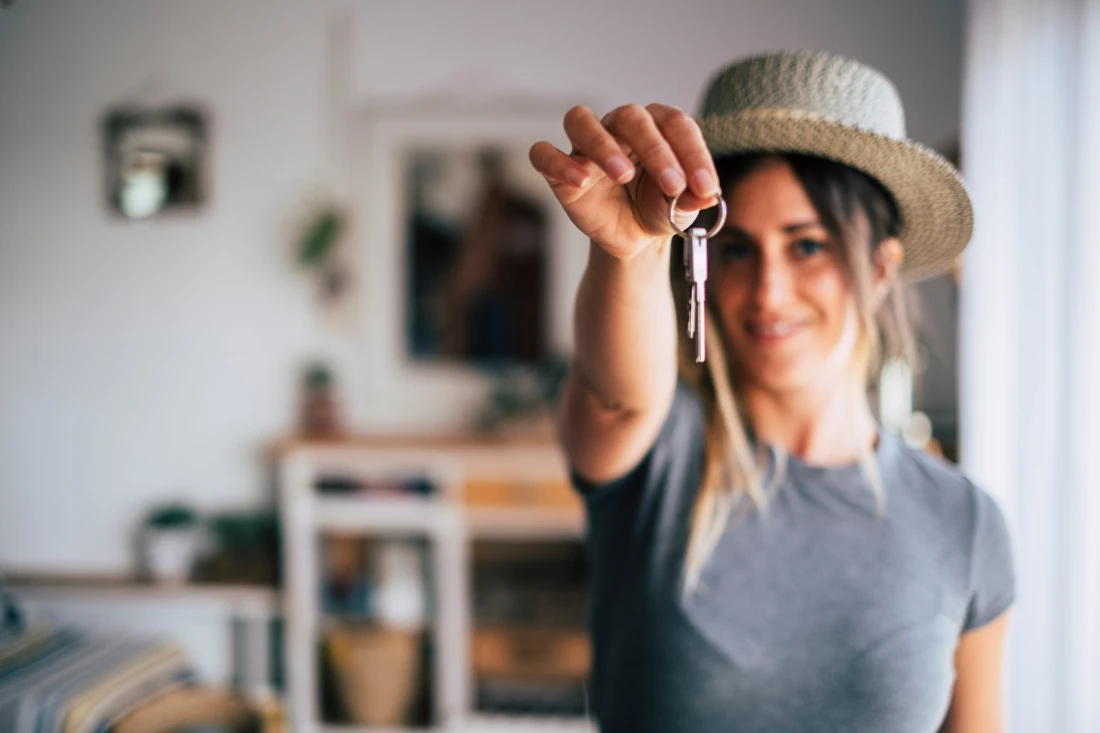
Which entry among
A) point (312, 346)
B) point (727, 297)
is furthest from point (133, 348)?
point (727, 297)

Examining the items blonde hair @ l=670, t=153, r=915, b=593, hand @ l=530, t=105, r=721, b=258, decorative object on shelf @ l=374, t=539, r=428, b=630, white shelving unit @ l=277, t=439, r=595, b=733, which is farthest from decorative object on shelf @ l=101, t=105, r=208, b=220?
hand @ l=530, t=105, r=721, b=258

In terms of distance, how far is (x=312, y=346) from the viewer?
85.3 inches

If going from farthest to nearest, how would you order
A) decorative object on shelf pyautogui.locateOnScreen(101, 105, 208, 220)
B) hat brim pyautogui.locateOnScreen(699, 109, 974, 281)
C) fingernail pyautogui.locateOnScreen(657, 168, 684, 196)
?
decorative object on shelf pyautogui.locateOnScreen(101, 105, 208, 220) → hat brim pyautogui.locateOnScreen(699, 109, 974, 281) → fingernail pyautogui.locateOnScreen(657, 168, 684, 196)

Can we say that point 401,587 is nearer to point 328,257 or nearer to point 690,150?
point 328,257

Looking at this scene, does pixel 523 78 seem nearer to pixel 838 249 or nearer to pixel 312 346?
pixel 312 346

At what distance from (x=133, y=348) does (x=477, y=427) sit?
38.4 inches

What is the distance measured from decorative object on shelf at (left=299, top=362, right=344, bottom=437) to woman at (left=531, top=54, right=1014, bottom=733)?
→ 159 centimetres

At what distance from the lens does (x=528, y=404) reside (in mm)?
2006

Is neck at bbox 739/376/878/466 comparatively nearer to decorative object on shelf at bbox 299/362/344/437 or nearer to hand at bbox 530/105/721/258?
hand at bbox 530/105/721/258

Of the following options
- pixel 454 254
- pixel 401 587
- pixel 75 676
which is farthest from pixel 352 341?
pixel 75 676

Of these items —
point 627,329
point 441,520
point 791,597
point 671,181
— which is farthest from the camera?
point 441,520

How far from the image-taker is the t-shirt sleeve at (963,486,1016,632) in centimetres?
57

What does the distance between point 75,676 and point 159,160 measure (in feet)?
5.21

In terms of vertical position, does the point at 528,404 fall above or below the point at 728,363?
below
